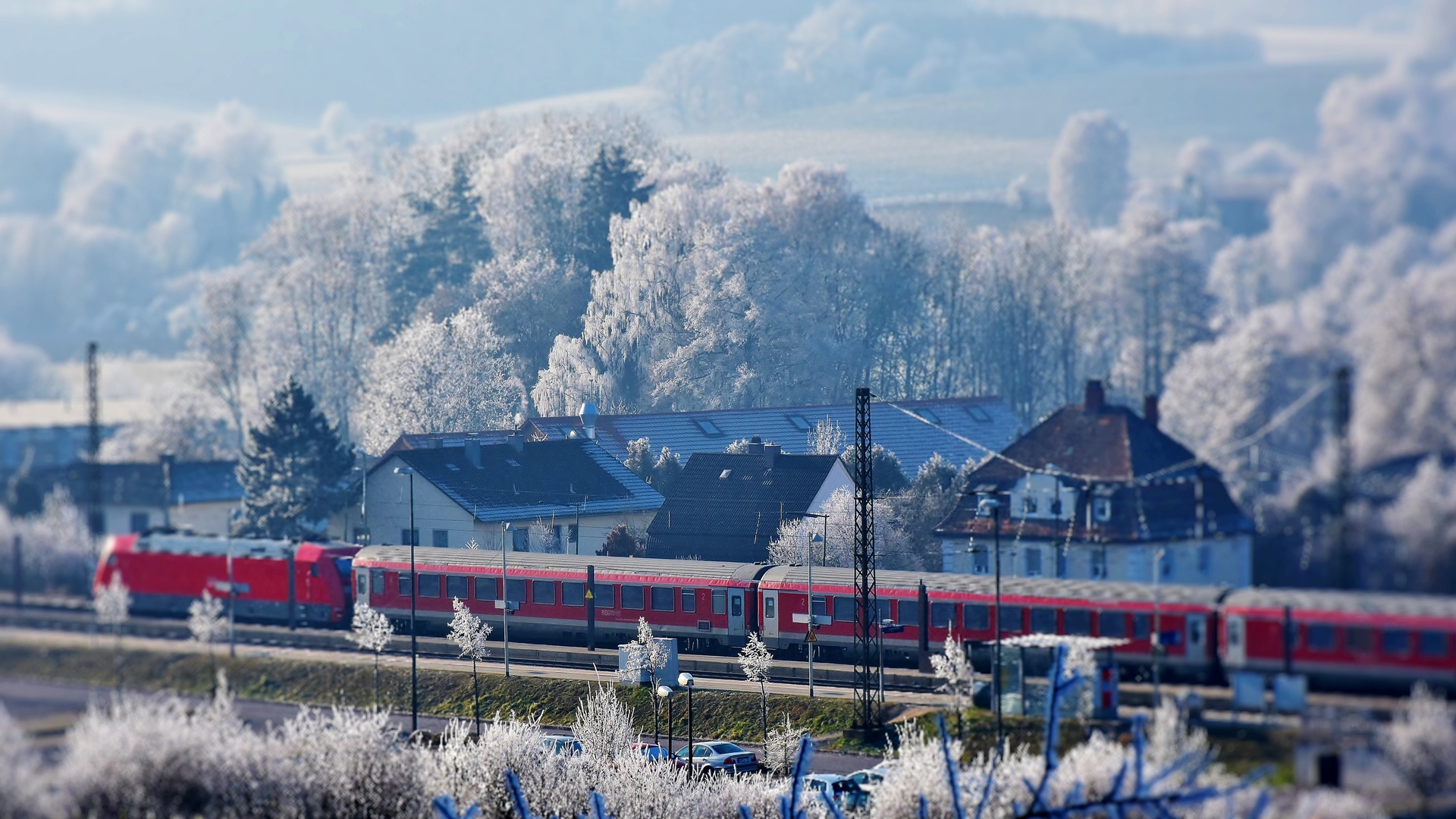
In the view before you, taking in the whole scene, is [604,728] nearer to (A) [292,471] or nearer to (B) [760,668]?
(B) [760,668]

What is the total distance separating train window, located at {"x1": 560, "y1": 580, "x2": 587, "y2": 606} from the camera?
75.7 feet

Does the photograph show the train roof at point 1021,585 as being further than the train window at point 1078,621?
No

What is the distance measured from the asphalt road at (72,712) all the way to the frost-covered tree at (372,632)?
1.47 m

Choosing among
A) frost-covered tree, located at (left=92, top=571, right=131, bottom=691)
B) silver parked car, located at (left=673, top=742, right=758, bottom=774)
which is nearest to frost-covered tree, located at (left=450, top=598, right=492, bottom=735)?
silver parked car, located at (left=673, top=742, right=758, bottom=774)

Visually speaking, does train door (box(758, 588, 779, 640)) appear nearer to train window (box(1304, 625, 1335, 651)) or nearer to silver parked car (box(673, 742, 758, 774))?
silver parked car (box(673, 742, 758, 774))

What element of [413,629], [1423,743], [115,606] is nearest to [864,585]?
[413,629]

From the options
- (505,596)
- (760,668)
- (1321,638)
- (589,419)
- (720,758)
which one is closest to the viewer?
(1321,638)

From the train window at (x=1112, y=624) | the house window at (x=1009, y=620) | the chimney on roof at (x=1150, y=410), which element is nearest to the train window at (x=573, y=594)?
the house window at (x=1009, y=620)

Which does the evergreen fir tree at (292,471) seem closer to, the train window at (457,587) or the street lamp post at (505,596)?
the train window at (457,587)

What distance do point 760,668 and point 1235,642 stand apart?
264 inches

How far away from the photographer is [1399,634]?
14.5m

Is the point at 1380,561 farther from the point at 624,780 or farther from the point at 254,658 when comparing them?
the point at 254,658

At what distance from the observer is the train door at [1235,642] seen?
16375mm

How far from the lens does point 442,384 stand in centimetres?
2383
